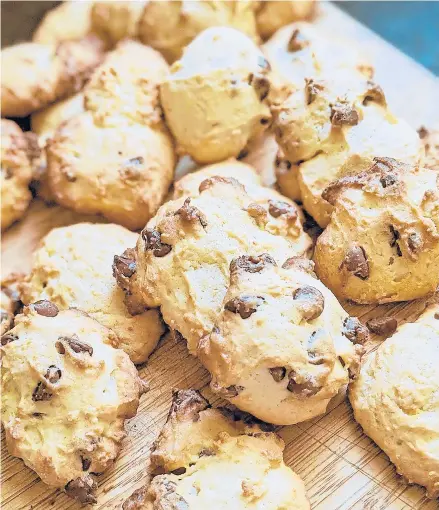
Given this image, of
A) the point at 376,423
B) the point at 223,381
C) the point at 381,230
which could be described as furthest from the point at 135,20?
the point at 376,423

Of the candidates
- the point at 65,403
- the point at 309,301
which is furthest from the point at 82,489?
the point at 309,301

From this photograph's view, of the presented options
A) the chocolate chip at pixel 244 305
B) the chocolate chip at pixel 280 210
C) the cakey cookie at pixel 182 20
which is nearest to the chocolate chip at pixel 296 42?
the cakey cookie at pixel 182 20

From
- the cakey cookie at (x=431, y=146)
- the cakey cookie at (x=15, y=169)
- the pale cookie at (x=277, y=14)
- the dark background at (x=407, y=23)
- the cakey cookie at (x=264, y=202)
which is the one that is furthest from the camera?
the dark background at (x=407, y=23)

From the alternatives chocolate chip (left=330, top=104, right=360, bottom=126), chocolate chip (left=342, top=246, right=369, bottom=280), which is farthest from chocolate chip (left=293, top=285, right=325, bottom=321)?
chocolate chip (left=330, top=104, right=360, bottom=126)

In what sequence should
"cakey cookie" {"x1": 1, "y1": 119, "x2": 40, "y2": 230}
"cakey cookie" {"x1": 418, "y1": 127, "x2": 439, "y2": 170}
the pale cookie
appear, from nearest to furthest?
"cakey cookie" {"x1": 418, "y1": 127, "x2": 439, "y2": 170} < "cakey cookie" {"x1": 1, "y1": 119, "x2": 40, "y2": 230} < the pale cookie

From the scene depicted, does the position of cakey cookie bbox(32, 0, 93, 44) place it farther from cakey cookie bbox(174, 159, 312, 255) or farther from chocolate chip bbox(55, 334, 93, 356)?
chocolate chip bbox(55, 334, 93, 356)

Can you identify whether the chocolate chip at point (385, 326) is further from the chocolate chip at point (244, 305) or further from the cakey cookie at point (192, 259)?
the chocolate chip at point (244, 305)

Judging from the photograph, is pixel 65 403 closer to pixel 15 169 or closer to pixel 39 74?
pixel 15 169
